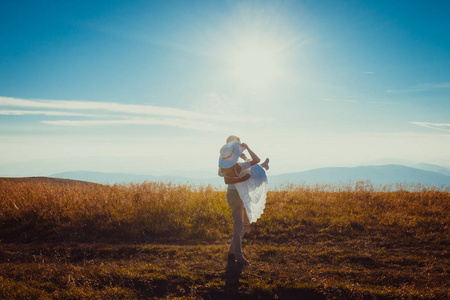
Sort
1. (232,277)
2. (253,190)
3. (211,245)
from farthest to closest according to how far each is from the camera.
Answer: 1. (211,245)
2. (253,190)
3. (232,277)

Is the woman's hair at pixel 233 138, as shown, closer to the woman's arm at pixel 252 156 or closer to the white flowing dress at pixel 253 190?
the woman's arm at pixel 252 156

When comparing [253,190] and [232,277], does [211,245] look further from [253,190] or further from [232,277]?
[253,190]

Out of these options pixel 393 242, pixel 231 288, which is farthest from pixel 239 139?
pixel 393 242

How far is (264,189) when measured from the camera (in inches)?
275

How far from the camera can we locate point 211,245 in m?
7.94

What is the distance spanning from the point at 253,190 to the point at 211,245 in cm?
257

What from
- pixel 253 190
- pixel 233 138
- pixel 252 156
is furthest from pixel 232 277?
pixel 233 138

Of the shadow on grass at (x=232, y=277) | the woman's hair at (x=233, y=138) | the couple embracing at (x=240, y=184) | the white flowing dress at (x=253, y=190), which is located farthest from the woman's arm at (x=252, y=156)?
the shadow on grass at (x=232, y=277)

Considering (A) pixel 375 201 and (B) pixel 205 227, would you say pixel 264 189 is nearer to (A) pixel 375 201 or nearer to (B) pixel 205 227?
(B) pixel 205 227

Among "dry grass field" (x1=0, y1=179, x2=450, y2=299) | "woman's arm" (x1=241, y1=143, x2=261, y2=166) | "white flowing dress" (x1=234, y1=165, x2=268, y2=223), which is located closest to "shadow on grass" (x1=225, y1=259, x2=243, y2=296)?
"dry grass field" (x1=0, y1=179, x2=450, y2=299)

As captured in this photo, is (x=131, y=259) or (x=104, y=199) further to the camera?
(x=104, y=199)

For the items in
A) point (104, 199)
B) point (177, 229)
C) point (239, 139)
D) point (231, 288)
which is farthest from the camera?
point (104, 199)

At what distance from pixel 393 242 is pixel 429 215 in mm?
3439

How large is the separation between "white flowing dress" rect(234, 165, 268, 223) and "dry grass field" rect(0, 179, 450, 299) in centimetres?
130
